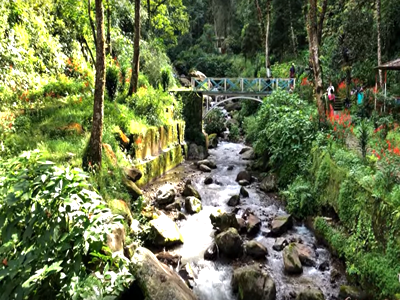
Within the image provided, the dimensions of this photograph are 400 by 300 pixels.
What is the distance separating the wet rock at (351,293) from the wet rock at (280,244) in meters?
2.12

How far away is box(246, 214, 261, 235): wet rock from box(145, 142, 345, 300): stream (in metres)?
0.19

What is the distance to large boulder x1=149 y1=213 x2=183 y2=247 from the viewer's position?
8.55m

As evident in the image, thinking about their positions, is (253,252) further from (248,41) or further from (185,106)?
(248,41)

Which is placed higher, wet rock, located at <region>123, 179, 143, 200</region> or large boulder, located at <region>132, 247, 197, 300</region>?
wet rock, located at <region>123, 179, 143, 200</region>

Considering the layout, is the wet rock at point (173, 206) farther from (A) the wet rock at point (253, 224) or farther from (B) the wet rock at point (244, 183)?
(B) the wet rock at point (244, 183)

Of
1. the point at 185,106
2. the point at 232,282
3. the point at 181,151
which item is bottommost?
the point at 232,282

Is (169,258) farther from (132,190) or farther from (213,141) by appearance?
(213,141)

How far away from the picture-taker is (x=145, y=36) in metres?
23.5

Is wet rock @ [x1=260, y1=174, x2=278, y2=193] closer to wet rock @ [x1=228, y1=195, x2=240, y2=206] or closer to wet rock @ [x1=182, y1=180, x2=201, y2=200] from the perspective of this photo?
wet rock @ [x1=228, y1=195, x2=240, y2=206]

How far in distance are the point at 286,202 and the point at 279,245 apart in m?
3.04

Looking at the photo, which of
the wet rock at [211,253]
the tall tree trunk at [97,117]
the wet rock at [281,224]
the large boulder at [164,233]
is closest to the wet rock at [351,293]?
the wet rock at [281,224]

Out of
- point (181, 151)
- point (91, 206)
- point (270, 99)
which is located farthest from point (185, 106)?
point (91, 206)

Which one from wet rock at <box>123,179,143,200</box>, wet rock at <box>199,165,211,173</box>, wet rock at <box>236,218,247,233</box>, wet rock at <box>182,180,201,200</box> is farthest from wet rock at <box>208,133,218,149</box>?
wet rock at <box>123,179,143,200</box>

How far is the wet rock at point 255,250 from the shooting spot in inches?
332
